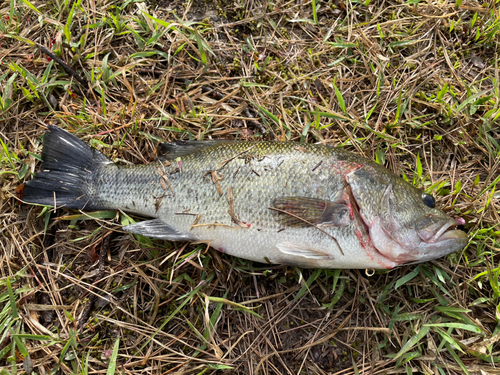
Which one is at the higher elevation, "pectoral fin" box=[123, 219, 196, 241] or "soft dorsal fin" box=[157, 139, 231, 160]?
"soft dorsal fin" box=[157, 139, 231, 160]

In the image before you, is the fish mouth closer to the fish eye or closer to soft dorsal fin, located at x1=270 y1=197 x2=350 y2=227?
the fish eye

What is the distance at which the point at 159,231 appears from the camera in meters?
2.96

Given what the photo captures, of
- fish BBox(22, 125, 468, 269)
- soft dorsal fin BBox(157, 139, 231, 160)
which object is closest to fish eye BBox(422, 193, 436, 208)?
fish BBox(22, 125, 468, 269)

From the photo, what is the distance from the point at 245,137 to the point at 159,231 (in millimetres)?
1322

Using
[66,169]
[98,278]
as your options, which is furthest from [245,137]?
[98,278]

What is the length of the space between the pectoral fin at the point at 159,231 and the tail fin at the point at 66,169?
1.80 feet

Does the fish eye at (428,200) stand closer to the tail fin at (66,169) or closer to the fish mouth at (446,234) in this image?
the fish mouth at (446,234)

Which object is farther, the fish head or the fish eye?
the fish eye

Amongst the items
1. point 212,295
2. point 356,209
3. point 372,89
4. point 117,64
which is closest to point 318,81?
point 372,89

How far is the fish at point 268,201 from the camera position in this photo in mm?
2666

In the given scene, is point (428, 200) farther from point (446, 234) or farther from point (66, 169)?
Answer: point (66, 169)

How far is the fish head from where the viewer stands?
2.64m

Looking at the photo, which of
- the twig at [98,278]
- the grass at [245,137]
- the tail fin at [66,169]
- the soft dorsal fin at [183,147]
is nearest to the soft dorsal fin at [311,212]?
the grass at [245,137]

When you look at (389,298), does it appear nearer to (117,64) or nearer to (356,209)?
(356,209)
